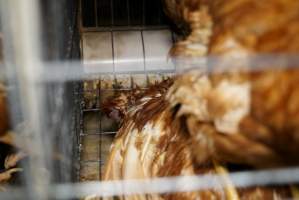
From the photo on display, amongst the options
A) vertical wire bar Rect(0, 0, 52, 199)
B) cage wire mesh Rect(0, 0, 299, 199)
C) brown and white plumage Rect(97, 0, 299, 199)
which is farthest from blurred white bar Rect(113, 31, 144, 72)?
vertical wire bar Rect(0, 0, 52, 199)

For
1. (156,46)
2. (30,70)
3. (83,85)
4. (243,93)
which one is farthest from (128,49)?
(30,70)

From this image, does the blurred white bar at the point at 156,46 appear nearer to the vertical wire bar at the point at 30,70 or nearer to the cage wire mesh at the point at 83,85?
the cage wire mesh at the point at 83,85

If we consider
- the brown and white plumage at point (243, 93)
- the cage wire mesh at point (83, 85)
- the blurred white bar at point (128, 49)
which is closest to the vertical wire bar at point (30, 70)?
the cage wire mesh at point (83, 85)

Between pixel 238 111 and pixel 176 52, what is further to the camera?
pixel 176 52

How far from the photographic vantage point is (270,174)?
824mm

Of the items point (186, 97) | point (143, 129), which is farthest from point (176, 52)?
point (143, 129)

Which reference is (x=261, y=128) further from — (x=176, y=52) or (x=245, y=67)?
(x=176, y=52)

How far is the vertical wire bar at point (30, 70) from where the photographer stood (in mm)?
500

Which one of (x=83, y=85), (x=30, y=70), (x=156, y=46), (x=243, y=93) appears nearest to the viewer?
(x=30, y=70)

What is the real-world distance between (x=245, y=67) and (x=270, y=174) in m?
0.22

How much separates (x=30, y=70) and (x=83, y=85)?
50.5 inches

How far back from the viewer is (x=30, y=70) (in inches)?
21.0

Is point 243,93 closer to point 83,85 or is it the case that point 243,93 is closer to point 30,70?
point 30,70

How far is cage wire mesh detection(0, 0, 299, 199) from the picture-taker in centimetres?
54
